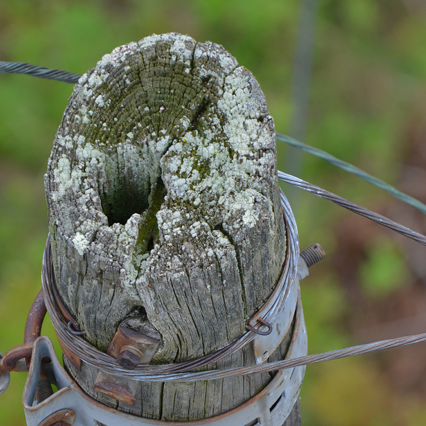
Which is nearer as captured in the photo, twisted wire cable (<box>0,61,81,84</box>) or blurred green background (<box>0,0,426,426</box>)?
twisted wire cable (<box>0,61,81,84</box>)

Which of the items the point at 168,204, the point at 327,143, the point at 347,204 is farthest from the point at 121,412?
the point at 327,143

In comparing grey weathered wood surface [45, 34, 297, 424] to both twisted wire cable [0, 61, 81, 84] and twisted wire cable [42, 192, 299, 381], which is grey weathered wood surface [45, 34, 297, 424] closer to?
twisted wire cable [42, 192, 299, 381]

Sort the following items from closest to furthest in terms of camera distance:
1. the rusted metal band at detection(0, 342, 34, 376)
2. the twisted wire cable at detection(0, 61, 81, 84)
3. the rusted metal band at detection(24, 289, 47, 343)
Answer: the rusted metal band at detection(0, 342, 34, 376) → the rusted metal band at detection(24, 289, 47, 343) → the twisted wire cable at detection(0, 61, 81, 84)

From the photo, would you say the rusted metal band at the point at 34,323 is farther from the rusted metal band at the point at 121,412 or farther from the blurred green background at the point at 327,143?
the blurred green background at the point at 327,143

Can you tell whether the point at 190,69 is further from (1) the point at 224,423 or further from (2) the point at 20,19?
(2) the point at 20,19

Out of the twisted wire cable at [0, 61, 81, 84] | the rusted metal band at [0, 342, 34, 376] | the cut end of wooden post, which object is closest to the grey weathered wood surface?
the cut end of wooden post

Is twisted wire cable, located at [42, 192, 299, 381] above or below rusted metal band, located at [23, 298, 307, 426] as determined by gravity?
above
